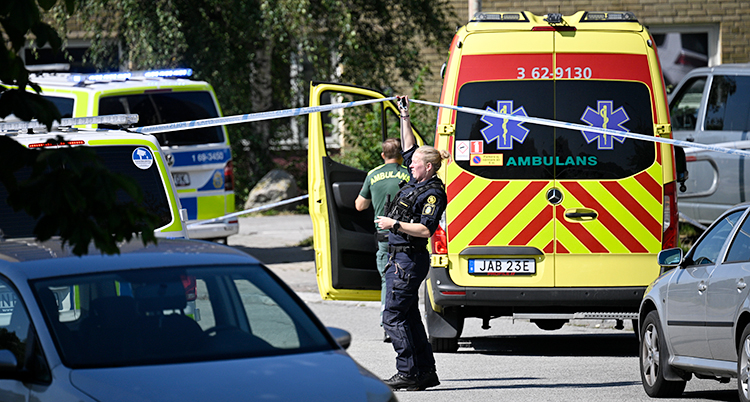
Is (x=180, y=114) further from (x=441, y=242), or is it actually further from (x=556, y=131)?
(x=556, y=131)

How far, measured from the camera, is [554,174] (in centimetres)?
754

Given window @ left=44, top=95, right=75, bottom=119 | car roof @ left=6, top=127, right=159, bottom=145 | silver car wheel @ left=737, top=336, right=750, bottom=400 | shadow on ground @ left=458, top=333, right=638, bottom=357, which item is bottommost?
shadow on ground @ left=458, top=333, right=638, bottom=357

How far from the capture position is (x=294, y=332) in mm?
4352

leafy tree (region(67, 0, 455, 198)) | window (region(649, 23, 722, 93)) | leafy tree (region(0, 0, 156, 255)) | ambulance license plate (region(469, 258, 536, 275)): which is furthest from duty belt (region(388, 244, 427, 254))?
window (region(649, 23, 722, 93))

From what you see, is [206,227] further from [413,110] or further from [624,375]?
[624,375]

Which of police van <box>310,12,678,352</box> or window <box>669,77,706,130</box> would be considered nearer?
police van <box>310,12,678,352</box>

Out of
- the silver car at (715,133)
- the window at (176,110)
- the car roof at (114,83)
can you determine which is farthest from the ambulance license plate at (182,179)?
the silver car at (715,133)

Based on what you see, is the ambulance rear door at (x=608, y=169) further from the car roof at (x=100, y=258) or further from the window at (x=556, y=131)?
the car roof at (x=100, y=258)

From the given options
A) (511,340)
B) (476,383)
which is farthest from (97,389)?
(511,340)

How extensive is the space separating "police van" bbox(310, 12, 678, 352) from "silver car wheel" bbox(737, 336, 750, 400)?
1.96 meters

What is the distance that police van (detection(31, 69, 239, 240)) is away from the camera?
1134 centimetres

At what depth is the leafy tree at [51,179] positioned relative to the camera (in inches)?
135

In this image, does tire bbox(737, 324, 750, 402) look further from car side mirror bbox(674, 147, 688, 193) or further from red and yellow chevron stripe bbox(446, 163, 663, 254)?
car side mirror bbox(674, 147, 688, 193)

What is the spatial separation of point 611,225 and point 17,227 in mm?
4270
